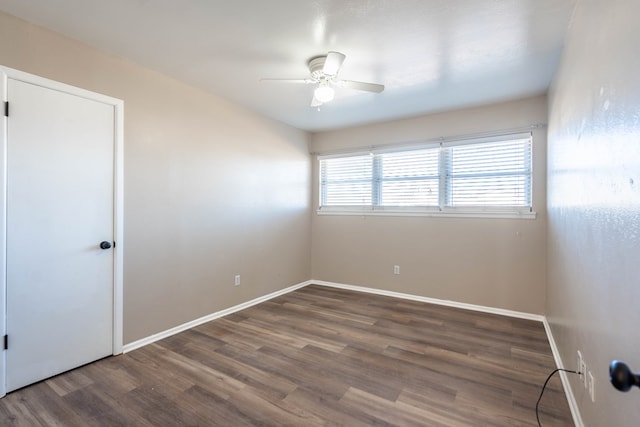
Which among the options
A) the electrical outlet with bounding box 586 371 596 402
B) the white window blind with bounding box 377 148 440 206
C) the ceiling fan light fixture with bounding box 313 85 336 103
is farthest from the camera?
the white window blind with bounding box 377 148 440 206

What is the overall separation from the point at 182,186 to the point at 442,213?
3.20 metres

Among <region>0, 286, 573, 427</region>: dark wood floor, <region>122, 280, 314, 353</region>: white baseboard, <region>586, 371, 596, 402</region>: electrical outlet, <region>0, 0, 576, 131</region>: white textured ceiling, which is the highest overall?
<region>0, 0, 576, 131</region>: white textured ceiling

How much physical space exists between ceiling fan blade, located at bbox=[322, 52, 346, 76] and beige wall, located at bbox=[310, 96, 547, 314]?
2124 millimetres

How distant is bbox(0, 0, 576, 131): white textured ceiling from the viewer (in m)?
1.96

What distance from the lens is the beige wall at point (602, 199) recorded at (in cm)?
104

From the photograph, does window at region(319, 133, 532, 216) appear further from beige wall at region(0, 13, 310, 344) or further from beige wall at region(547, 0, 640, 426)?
beige wall at region(547, 0, 640, 426)

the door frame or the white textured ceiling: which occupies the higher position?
the white textured ceiling

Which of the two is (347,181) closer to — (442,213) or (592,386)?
(442,213)

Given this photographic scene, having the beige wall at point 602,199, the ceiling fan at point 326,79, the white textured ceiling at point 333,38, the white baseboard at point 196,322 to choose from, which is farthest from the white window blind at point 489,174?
the white baseboard at point 196,322

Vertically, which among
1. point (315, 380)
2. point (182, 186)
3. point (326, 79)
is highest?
point (326, 79)

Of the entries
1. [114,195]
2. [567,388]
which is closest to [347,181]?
[114,195]

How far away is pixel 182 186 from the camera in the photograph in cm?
313

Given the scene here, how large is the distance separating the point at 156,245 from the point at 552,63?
156 inches

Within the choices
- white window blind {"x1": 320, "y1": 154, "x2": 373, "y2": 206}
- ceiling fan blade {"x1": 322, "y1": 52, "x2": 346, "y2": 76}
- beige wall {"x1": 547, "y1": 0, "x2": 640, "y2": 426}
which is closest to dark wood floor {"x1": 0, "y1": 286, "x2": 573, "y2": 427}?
beige wall {"x1": 547, "y1": 0, "x2": 640, "y2": 426}
